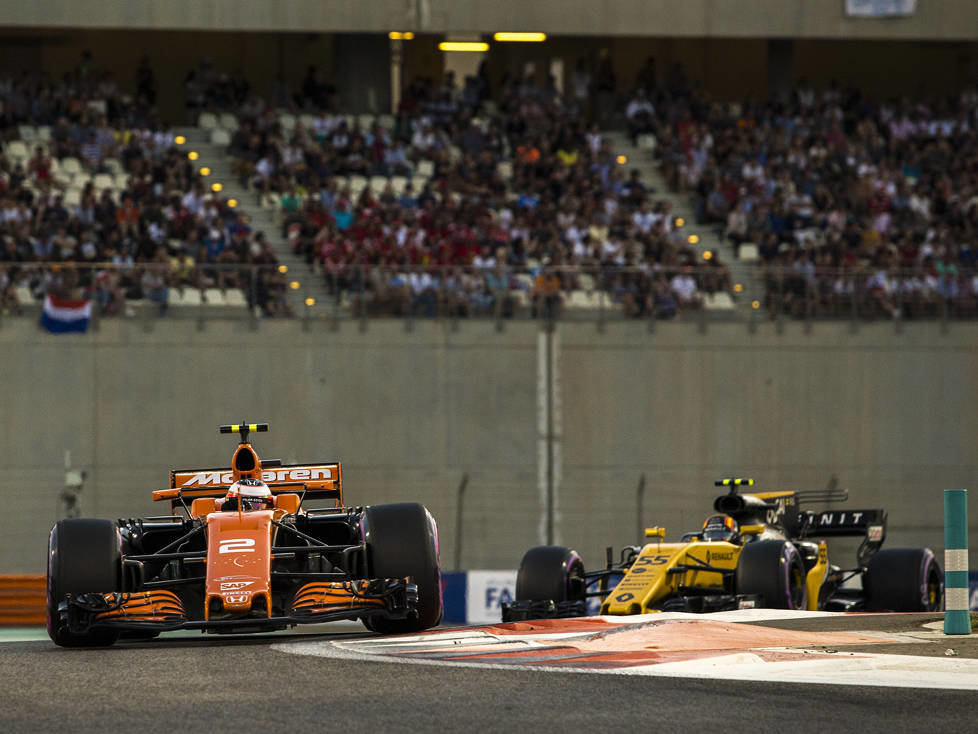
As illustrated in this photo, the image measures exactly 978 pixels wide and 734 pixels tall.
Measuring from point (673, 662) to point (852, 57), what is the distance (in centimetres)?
3132

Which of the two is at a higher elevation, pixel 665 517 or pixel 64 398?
pixel 64 398

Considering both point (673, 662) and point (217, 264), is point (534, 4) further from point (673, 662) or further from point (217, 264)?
point (673, 662)

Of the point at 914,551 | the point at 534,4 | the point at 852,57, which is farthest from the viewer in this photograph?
the point at 852,57

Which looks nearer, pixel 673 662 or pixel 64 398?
pixel 673 662

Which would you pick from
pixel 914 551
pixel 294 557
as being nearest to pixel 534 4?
pixel 914 551

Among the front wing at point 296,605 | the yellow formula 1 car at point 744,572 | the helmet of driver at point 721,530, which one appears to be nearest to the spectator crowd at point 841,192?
the yellow formula 1 car at point 744,572

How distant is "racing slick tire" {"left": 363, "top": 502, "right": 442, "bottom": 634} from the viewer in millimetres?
12148

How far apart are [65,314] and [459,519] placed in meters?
6.28

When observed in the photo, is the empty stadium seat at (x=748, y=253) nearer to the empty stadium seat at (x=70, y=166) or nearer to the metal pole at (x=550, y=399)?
the metal pole at (x=550, y=399)

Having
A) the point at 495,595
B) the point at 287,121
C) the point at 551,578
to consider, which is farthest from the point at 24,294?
the point at 551,578

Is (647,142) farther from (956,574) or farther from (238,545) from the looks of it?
(956,574)

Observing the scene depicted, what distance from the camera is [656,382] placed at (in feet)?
89.5

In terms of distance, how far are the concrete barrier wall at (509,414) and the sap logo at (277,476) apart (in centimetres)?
1104

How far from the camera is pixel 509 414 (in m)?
26.8
